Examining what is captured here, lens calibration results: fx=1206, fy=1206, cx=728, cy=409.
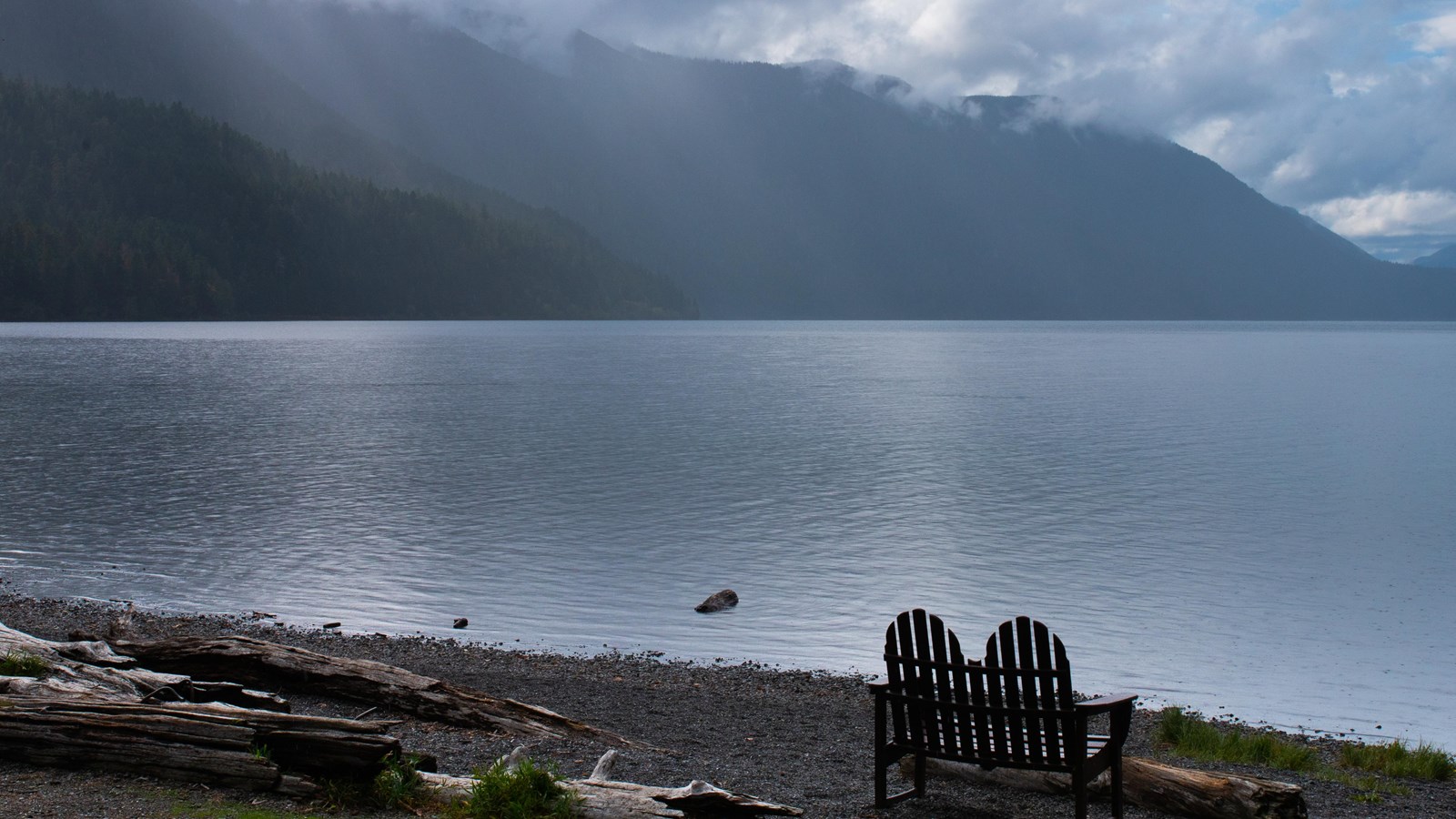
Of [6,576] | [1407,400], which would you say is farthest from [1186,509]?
[1407,400]

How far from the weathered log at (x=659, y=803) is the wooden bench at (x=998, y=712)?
1.48m

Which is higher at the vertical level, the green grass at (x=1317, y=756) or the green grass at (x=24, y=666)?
the green grass at (x=24, y=666)

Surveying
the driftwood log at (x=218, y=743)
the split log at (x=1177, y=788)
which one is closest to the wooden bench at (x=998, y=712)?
the split log at (x=1177, y=788)

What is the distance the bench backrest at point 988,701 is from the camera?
871 cm

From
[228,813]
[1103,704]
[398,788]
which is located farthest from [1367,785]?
[228,813]

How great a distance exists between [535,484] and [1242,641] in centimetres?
2261

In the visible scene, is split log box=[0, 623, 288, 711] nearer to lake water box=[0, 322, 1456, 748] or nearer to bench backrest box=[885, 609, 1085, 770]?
bench backrest box=[885, 609, 1085, 770]

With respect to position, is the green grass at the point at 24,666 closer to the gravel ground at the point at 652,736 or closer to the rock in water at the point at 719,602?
the gravel ground at the point at 652,736

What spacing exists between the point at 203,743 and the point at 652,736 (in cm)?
504

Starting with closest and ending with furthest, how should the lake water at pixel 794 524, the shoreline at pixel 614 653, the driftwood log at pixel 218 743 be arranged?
the driftwood log at pixel 218 743 → the shoreline at pixel 614 653 → the lake water at pixel 794 524

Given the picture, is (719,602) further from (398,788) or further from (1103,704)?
(398,788)

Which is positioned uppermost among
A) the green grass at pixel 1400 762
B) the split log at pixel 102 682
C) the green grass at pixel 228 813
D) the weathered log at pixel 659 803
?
the split log at pixel 102 682

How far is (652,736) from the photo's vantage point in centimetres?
1256

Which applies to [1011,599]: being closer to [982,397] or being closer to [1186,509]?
[1186,509]
